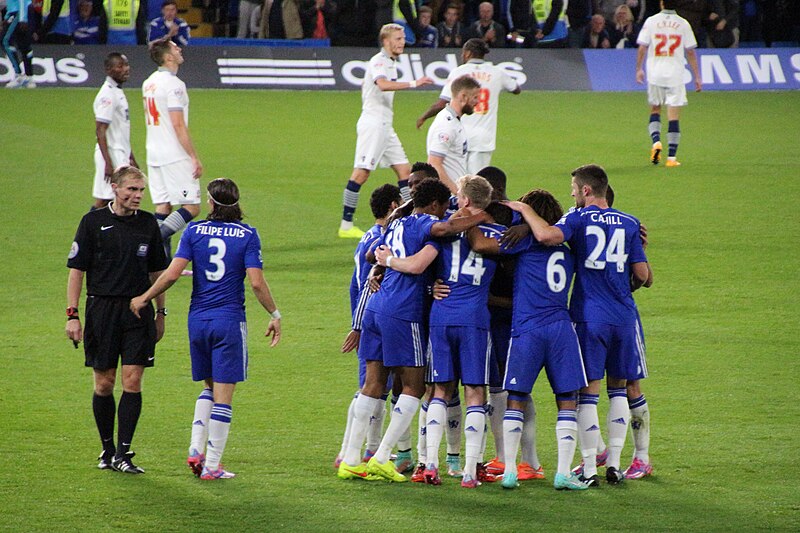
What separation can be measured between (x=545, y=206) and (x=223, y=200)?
189 cm

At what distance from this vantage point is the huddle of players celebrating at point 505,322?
7.23m

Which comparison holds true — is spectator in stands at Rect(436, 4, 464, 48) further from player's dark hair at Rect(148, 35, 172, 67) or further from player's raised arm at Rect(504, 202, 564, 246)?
player's raised arm at Rect(504, 202, 564, 246)

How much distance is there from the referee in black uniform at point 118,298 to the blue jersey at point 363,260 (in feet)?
4.16

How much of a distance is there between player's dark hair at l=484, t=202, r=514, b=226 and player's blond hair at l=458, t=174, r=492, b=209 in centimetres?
18

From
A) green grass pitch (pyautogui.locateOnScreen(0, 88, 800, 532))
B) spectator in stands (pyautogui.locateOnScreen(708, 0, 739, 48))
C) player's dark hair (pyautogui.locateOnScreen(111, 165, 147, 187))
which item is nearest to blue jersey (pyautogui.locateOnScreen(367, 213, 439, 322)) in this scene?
green grass pitch (pyautogui.locateOnScreen(0, 88, 800, 532))

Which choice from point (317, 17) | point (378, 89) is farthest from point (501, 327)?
point (317, 17)

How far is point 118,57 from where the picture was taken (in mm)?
13070

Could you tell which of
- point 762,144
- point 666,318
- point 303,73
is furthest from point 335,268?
point 303,73

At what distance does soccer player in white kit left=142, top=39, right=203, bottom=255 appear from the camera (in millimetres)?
12617

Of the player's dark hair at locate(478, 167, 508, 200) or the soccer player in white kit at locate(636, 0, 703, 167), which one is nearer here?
the player's dark hair at locate(478, 167, 508, 200)

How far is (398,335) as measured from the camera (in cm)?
734

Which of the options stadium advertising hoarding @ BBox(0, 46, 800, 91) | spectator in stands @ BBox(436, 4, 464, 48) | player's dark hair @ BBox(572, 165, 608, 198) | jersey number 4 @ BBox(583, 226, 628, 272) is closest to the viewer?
jersey number 4 @ BBox(583, 226, 628, 272)


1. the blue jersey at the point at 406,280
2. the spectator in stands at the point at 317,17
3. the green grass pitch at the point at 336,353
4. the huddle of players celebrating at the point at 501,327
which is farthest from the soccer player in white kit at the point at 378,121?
the spectator in stands at the point at 317,17

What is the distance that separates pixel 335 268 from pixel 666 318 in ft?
12.1
